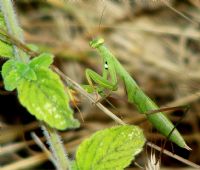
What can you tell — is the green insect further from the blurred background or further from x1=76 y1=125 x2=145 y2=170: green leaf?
the blurred background

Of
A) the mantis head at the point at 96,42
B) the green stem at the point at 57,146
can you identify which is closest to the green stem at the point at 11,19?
the green stem at the point at 57,146

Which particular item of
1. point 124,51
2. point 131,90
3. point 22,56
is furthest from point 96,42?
point 124,51

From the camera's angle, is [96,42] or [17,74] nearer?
[17,74]

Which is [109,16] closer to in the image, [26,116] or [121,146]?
[26,116]

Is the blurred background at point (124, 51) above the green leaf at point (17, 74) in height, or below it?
below

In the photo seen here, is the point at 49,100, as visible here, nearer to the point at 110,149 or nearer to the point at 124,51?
the point at 110,149

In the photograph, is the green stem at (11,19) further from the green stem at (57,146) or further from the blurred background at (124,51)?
the blurred background at (124,51)
